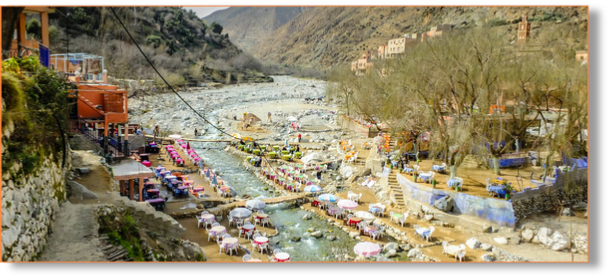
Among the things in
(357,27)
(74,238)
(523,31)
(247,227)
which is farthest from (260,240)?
(357,27)

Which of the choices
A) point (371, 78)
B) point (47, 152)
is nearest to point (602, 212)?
point (47, 152)

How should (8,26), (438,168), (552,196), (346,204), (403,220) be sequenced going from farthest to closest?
1. (438,168)
2. (346,204)
3. (552,196)
4. (403,220)
5. (8,26)

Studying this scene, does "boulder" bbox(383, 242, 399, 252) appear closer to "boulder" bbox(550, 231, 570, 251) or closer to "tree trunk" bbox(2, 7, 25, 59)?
"boulder" bbox(550, 231, 570, 251)

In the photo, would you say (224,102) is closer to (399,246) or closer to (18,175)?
(399,246)

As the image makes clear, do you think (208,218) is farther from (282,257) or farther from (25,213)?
(25,213)

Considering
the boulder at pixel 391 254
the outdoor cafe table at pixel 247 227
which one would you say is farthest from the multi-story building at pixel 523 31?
the outdoor cafe table at pixel 247 227

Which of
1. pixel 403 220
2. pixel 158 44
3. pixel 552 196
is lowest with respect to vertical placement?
pixel 403 220
